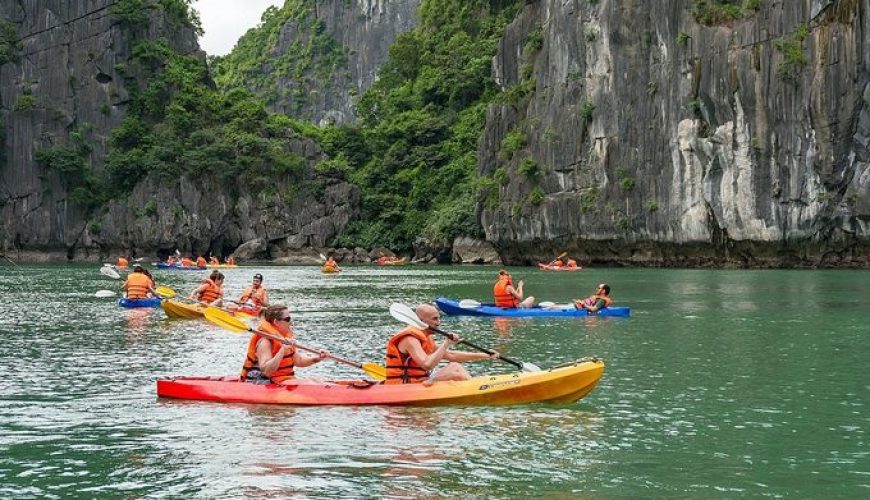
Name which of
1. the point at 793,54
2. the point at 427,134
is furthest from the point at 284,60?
the point at 793,54

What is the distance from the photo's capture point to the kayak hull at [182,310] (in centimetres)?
2797

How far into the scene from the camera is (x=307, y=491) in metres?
9.21

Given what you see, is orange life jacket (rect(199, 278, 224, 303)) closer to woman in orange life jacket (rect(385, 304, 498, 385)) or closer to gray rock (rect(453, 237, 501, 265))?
woman in orange life jacket (rect(385, 304, 498, 385))

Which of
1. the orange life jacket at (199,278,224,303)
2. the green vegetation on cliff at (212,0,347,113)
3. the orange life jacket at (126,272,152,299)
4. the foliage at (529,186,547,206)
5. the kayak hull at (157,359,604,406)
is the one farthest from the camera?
the green vegetation on cliff at (212,0,347,113)

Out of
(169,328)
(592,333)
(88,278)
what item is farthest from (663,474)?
(88,278)

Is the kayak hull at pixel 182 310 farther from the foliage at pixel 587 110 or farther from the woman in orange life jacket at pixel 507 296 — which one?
the foliage at pixel 587 110

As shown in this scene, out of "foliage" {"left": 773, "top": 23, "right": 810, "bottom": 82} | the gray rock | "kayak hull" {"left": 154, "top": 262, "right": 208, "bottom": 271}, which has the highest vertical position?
"foliage" {"left": 773, "top": 23, "right": 810, "bottom": 82}

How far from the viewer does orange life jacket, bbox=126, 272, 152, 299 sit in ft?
103

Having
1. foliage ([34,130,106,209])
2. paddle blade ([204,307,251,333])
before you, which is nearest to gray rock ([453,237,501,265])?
foliage ([34,130,106,209])

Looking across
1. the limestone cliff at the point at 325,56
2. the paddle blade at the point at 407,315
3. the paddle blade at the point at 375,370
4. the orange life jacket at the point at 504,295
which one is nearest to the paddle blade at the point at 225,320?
the orange life jacket at the point at 504,295

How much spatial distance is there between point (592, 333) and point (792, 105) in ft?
121

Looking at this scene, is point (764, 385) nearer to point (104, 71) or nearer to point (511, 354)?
point (511, 354)

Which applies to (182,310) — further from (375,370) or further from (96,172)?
(96,172)

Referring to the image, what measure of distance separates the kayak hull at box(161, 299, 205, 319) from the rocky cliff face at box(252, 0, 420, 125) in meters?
116
